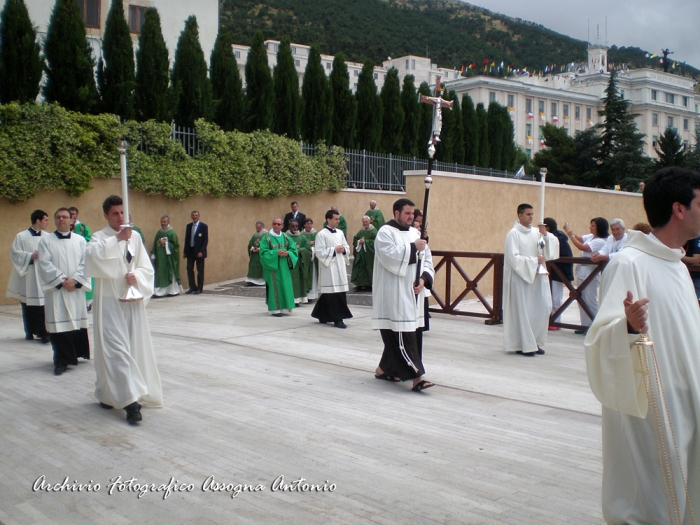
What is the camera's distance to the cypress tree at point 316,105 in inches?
932

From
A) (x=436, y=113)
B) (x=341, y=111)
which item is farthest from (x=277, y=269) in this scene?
(x=341, y=111)

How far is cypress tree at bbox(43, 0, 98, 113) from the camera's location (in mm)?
17344

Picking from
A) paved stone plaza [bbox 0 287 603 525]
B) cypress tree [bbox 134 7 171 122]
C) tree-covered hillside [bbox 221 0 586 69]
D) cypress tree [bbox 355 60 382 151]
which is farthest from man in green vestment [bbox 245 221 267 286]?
tree-covered hillside [bbox 221 0 586 69]

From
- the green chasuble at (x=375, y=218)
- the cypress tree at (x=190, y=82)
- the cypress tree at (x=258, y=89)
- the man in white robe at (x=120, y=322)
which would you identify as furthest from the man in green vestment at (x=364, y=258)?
the man in white robe at (x=120, y=322)

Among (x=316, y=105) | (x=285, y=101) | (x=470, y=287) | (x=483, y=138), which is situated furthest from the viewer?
(x=483, y=138)

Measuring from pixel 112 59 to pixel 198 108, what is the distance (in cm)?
255

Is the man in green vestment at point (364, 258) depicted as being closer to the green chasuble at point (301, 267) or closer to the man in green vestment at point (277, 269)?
the green chasuble at point (301, 267)

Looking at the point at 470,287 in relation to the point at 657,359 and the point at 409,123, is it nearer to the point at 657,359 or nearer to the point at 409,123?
the point at 657,359

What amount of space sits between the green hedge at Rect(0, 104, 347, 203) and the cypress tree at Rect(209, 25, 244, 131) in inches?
51.1

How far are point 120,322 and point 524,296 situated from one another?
18.1ft

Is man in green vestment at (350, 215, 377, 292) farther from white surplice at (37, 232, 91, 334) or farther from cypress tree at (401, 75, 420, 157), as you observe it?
cypress tree at (401, 75, 420, 157)

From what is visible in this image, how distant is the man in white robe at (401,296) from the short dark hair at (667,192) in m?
4.06

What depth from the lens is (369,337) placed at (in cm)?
1096

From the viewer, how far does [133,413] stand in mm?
6277
